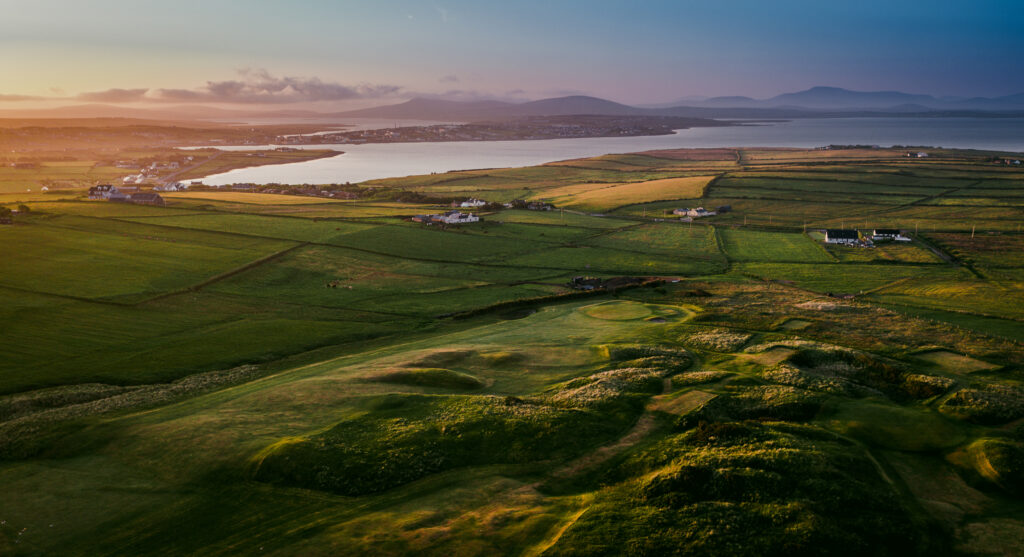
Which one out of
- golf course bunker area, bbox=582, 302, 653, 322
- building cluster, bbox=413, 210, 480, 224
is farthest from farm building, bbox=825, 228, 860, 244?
building cluster, bbox=413, 210, 480, 224

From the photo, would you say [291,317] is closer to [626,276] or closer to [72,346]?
[72,346]

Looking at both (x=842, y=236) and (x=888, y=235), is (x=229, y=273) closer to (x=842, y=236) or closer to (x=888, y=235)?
(x=842, y=236)

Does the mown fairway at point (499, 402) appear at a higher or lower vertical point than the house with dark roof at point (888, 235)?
lower

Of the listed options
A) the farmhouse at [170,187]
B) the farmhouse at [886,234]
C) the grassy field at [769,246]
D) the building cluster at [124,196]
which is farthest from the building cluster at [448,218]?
the farmhouse at [170,187]

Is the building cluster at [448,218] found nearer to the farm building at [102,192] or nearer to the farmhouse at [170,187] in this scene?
the farm building at [102,192]

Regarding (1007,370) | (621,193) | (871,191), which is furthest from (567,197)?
(1007,370)

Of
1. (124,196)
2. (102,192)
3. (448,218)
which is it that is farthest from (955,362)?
(102,192)
